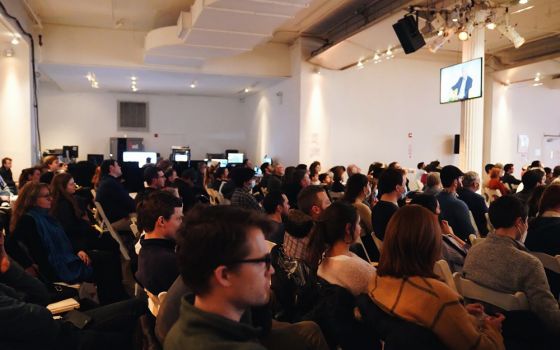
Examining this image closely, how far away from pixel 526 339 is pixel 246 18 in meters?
6.04

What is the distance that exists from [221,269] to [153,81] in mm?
12368

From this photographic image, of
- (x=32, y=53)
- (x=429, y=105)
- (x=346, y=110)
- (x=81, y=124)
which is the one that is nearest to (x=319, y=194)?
(x=32, y=53)

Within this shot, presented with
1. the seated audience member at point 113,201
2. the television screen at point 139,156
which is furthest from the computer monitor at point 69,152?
the seated audience member at point 113,201

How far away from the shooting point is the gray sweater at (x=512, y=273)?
7.52 ft

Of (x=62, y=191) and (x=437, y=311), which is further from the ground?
(x=62, y=191)

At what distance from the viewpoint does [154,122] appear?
1591 centimetres

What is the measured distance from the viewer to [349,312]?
2199 millimetres

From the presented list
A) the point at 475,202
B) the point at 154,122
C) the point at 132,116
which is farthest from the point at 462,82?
the point at 132,116

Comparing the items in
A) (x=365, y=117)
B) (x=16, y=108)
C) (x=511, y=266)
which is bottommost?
(x=511, y=266)

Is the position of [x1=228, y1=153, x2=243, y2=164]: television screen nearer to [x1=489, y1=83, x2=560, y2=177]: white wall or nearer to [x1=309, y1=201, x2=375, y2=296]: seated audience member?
[x1=489, y1=83, x2=560, y2=177]: white wall

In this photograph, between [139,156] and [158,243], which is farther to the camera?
[139,156]

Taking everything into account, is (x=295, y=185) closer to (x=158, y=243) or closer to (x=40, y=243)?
(x=40, y=243)

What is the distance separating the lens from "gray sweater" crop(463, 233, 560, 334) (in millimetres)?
2291

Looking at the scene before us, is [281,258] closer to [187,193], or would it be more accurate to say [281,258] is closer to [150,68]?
[187,193]
